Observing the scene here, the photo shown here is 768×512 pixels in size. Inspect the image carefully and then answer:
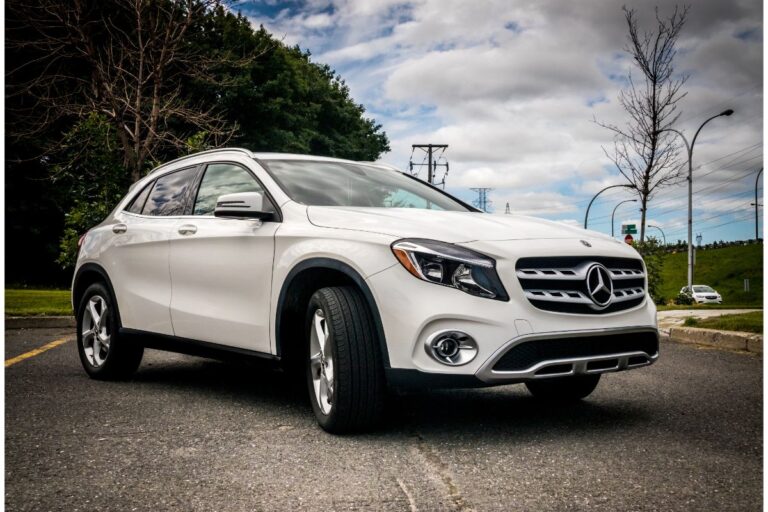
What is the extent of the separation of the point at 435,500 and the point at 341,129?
39269mm

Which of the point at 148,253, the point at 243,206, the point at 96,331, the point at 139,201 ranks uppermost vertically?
the point at 139,201

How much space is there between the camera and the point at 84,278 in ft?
22.1

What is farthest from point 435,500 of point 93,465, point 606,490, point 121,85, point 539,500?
point 121,85

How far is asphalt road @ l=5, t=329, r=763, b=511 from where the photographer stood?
3.16 m

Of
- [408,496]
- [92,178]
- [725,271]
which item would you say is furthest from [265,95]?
[725,271]

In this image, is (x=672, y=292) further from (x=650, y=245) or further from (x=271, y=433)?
(x=271, y=433)

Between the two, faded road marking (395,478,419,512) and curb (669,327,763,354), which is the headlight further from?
curb (669,327,763,354)

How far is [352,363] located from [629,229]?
3463 cm

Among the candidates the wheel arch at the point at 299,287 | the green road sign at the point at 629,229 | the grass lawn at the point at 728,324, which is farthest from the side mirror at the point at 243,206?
the green road sign at the point at 629,229

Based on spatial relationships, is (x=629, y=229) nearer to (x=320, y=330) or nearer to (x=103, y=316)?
(x=103, y=316)

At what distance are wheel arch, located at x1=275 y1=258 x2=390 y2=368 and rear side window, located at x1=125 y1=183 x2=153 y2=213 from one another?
2424 millimetres

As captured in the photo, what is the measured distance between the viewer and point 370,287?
397 cm

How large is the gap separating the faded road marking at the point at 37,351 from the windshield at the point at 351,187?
3.57 meters

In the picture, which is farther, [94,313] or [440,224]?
[94,313]
